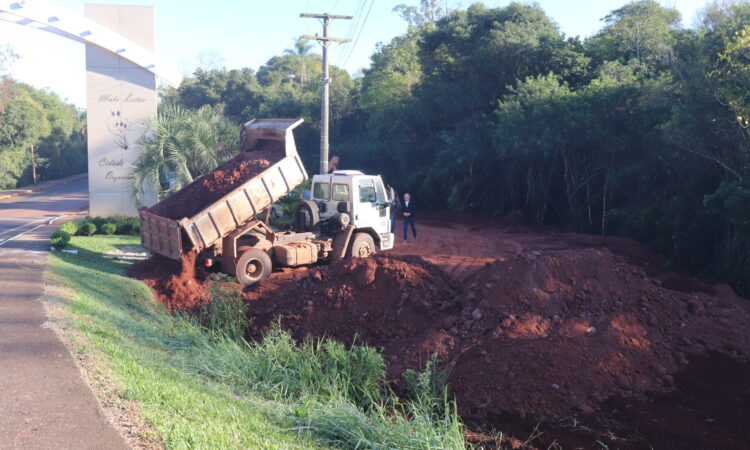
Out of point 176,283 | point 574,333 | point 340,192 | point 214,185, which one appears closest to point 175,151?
point 214,185

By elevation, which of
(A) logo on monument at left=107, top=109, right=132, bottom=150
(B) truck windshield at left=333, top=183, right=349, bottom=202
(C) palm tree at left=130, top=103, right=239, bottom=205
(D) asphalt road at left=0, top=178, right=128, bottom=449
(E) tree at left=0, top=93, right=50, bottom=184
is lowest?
(D) asphalt road at left=0, top=178, right=128, bottom=449

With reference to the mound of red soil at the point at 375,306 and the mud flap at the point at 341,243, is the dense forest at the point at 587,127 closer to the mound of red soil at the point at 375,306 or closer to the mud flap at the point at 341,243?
the mound of red soil at the point at 375,306

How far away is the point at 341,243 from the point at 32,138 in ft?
131

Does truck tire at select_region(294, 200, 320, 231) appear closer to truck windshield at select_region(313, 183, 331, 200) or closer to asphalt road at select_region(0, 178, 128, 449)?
truck windshield at select_region(313, 183, 331, 200)

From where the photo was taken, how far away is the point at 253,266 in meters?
14.0

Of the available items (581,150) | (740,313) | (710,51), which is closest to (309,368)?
(740,313)

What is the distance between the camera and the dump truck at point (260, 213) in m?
13.2

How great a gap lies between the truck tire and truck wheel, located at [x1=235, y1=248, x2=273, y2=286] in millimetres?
1454

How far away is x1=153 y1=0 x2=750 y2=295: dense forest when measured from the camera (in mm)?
13555

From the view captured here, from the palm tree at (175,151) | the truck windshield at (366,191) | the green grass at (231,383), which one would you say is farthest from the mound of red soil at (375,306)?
the palm tree at (175,151)

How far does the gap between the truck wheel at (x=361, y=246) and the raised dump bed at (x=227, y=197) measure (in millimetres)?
2025

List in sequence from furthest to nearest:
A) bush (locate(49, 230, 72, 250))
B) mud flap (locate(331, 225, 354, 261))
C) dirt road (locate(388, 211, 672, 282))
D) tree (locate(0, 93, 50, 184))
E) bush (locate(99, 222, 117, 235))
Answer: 1. tree (locate(0, 93, 50, 184))
2. bush (locate(99, 222, 117, 235))
3. dirt road (locate(388, 211, 672, 282))
4. bush (locate(49, 230, 72, 250))
5. mud flap (locate(331, 225, 354, 261))

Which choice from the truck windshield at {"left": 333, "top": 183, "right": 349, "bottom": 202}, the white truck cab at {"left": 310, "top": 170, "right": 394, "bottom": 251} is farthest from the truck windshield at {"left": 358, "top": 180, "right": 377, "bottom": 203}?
the truck windshield at {"left": 333, "top": 183, "right": 349, "bottom": 202}

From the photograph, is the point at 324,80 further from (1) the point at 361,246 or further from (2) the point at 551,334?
(2) the point at 551,334
